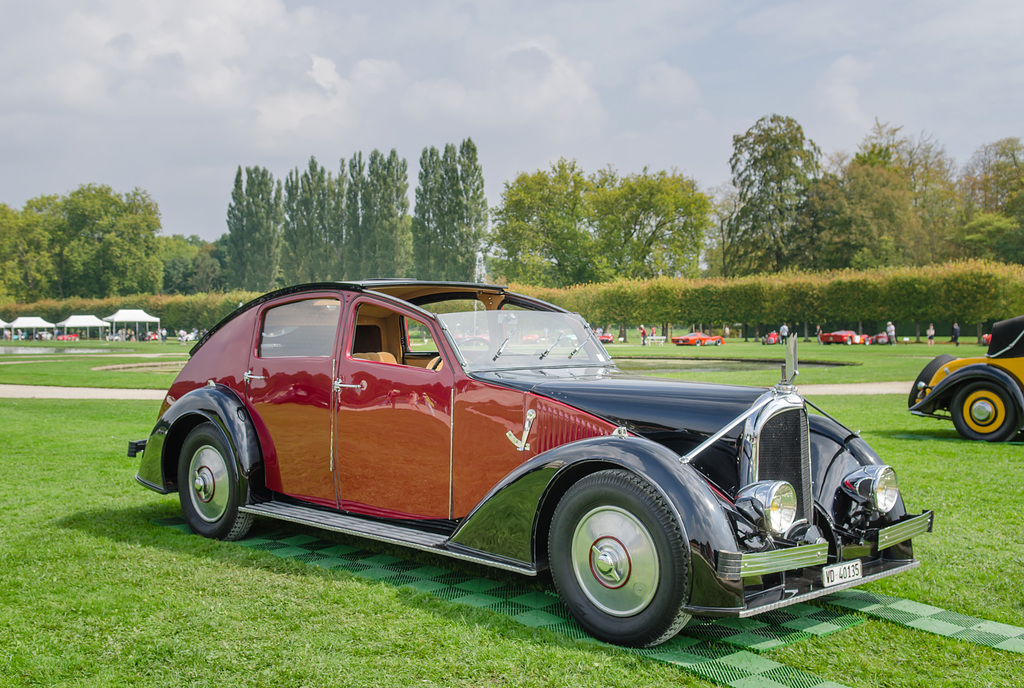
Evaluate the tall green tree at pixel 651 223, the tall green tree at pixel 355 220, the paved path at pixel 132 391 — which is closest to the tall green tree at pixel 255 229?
the tall green tree at pixel 355 220

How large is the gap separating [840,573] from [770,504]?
0.52 m

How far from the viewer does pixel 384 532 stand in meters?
4.44

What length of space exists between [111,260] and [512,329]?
103526 millimetres

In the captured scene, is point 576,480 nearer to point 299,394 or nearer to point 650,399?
point 650,399

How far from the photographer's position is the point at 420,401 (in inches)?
177

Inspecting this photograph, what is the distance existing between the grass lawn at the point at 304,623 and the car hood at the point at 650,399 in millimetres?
1097

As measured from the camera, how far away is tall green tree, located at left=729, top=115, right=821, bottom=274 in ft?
220

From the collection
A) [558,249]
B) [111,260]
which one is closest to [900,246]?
[558,249]

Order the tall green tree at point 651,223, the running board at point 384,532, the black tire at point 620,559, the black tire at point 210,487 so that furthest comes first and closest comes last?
the tall green tree at point 651,223 → the black tire at point 210,487 → the running board at point 384,532 → the black tire at point 620,559

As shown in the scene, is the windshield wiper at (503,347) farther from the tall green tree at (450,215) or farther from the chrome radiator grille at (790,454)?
the tall green tree at (450,215)

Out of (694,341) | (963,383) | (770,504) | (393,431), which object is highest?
(694,341)

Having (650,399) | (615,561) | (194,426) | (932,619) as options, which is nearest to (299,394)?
(194,426)

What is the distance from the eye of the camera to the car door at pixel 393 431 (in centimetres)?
443

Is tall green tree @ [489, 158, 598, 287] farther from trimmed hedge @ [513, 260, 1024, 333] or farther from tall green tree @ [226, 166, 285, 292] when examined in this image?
tall green tree @ [226, 166, 285, 292]
